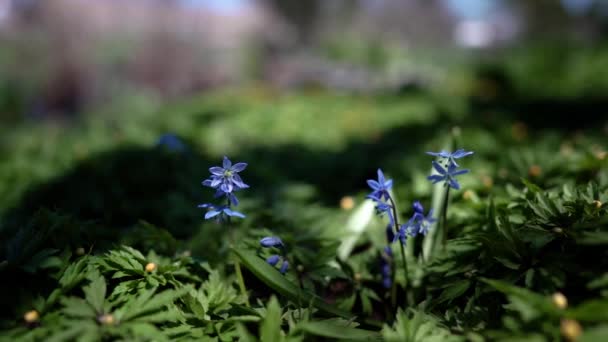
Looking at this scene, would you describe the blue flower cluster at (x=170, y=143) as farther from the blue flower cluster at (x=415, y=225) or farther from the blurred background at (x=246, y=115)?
the blue flower cluster at (x=415, y=225)

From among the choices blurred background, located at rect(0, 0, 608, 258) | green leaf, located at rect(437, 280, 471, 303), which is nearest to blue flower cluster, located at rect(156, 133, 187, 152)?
blurred background, located at rect(0, 0, 608, 258)

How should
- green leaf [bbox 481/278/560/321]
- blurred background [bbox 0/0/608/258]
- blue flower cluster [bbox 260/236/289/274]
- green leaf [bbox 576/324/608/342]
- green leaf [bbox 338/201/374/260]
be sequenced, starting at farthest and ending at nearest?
blurred background [bbox 0/0/608/258] < green leaf [bbox 338/201/374/260] < blue flower cluster [bbox 260/236/289/274] < green leaf [bbox 481/278/560/321] < green leaf [bbox 576/324/608/342]

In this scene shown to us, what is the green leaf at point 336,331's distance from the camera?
1.10m

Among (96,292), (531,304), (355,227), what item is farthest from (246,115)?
(531,304)

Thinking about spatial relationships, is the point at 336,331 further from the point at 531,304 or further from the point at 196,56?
the point at 196,56

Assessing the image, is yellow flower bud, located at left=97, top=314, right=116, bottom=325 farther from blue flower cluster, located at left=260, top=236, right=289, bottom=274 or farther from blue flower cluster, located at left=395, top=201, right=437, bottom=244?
blue flower cluster, located at left=395, top=201, right=437, bottom=244

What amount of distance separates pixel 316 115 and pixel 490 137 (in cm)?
247

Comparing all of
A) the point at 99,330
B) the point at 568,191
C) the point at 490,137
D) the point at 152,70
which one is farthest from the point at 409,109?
the point at 152,70

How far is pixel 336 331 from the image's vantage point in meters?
1.15

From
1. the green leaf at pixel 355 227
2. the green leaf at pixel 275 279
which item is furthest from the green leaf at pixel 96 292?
the green leaf at pixel 355 227

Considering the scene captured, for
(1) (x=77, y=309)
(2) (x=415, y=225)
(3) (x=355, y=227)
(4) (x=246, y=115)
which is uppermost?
(2) (x=415, y=225)

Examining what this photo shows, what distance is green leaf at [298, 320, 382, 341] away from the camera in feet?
3.61

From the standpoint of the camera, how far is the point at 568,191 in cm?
144

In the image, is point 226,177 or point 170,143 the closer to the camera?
point 226,177
